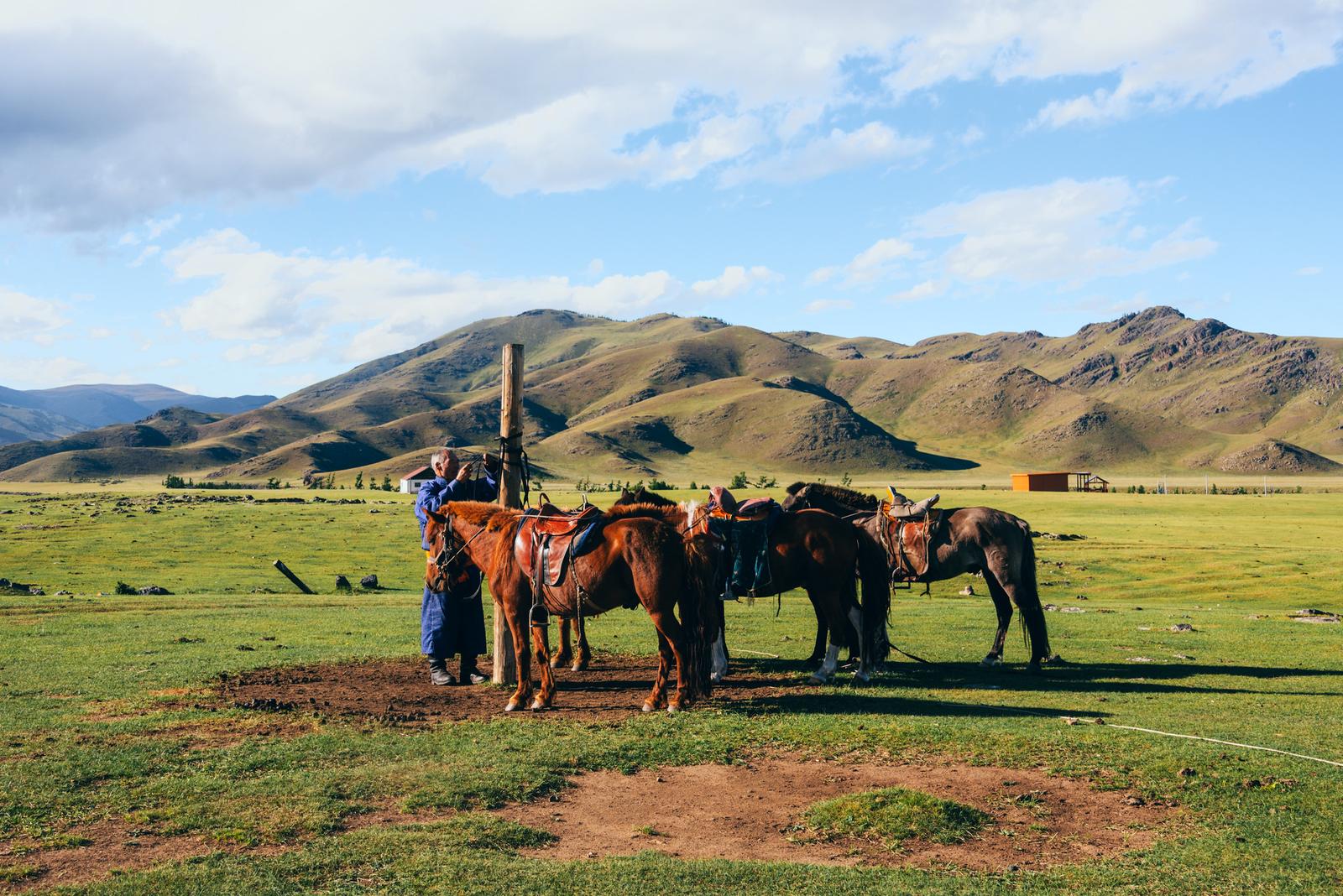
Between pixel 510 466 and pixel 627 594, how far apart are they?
2.85 meters

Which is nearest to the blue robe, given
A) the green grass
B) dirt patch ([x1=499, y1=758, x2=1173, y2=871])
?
dirt patch ([x1=499, y1=758, x2=1173, y2=871])

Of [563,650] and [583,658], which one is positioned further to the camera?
[563,650]

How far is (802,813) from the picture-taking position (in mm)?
8297

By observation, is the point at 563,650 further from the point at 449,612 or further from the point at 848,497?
the point at 848,497

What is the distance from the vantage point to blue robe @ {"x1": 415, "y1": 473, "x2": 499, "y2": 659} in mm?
13406

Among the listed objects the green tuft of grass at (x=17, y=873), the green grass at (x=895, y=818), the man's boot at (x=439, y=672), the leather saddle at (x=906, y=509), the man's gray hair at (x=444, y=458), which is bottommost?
the green grass at (x=895, y=818)

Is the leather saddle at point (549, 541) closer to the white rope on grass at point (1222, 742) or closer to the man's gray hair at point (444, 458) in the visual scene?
the man's gray hair at point (444, 458)

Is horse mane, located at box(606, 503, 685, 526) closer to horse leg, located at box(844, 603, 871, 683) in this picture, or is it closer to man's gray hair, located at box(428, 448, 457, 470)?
man's gray hair, located at box(428, 448, 457, 470)

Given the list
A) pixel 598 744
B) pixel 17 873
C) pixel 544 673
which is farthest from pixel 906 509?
pixel 17 873

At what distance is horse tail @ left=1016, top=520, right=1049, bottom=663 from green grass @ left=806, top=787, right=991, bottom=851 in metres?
7.75

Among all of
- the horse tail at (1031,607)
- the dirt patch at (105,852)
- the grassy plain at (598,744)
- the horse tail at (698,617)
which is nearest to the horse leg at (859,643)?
the grassy plain at (598,744)

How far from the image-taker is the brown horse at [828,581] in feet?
45.1

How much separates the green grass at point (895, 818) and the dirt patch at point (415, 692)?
3761 mm

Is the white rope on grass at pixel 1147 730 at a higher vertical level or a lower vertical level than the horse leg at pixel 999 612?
lower
